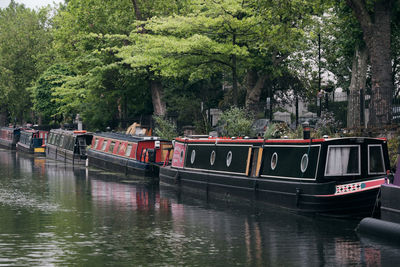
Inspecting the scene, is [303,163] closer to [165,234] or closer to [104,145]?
[165,234]

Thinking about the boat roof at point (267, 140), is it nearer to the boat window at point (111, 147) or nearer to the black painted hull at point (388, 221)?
the black painted hull at point (388, 221)

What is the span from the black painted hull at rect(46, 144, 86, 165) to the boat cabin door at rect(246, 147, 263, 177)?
77.4 feet

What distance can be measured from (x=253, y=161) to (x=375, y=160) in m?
5.12

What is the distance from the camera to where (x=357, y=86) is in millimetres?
36844

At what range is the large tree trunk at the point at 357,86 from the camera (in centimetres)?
3184

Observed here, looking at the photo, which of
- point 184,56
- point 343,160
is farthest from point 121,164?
point 343,160

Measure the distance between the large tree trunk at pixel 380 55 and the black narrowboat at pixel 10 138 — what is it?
164ft

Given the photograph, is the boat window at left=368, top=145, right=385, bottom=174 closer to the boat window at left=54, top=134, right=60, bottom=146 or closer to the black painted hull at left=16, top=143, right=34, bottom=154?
the boat window at left=54, top=134, right=60, bottom=146

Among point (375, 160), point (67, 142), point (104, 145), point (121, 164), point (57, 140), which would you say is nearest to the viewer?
point (375, 160)

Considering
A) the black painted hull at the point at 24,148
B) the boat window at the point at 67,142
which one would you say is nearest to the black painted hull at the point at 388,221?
the boat window at the point at 67,142

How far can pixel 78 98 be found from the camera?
5825 cm

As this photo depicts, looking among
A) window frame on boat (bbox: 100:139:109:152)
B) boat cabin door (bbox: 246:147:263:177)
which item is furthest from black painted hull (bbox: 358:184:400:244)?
window frame on boat (bbox: 100:139:109:152)

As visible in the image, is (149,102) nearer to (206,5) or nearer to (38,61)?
(206,5)

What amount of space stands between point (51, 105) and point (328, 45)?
31.3 metres
